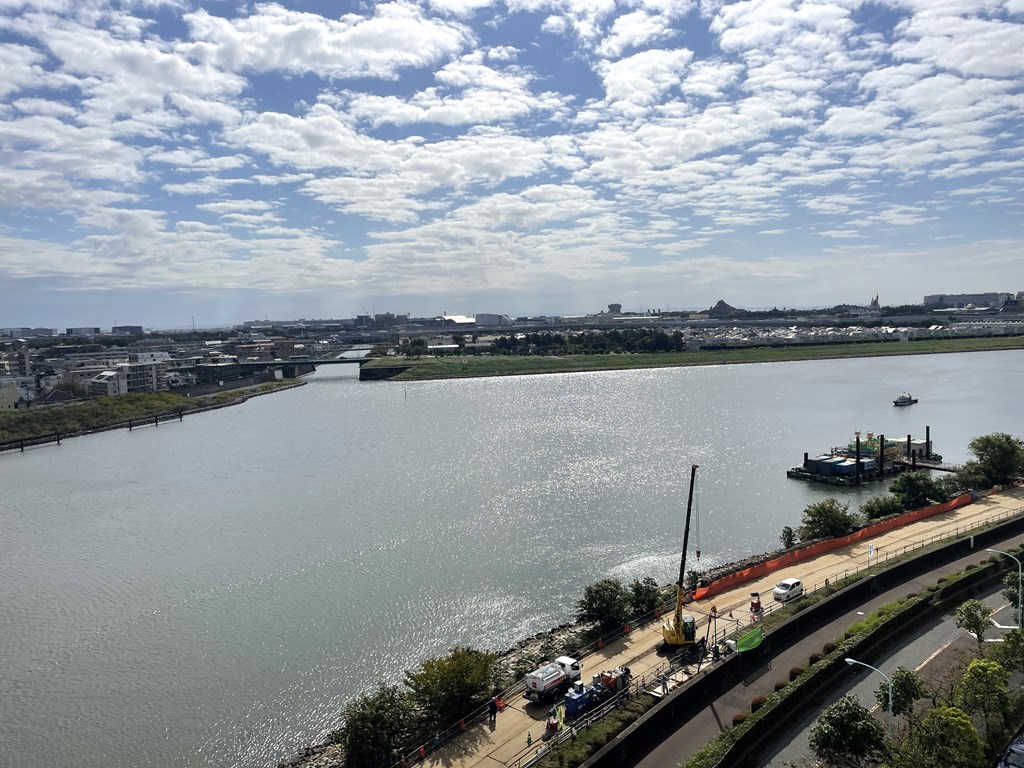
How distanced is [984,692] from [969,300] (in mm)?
152524

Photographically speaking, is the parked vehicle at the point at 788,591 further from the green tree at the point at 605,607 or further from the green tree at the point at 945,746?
the green tree at the point at 945,746

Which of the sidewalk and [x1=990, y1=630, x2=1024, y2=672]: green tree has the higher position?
[x1=990, y1=630, x2=1024, y2=672]: green tree

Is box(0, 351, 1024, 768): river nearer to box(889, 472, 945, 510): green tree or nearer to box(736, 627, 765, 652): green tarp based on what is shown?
box(889, 472, 945, 510): green tree

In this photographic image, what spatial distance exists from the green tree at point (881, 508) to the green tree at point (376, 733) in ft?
42.6

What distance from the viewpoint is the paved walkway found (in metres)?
7.84

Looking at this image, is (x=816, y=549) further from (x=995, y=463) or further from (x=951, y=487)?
(x=995, y=463)

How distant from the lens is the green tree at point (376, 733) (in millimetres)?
8102

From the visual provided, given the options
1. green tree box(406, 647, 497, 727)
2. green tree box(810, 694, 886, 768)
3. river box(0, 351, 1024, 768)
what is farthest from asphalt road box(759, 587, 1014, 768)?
river box(0, 351, 1024, 768)

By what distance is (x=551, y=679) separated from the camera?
8828 mm

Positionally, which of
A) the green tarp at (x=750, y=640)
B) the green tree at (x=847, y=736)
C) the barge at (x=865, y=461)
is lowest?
the barge at (x=865, y=461)

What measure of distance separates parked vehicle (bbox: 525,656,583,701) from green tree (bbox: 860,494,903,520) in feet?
36.0

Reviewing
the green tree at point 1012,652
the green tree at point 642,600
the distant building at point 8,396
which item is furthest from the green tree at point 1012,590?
the distant building at point 8,396

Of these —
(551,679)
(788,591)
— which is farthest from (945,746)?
(788,591)

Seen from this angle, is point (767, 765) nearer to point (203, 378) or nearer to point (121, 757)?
point (121, 757)
